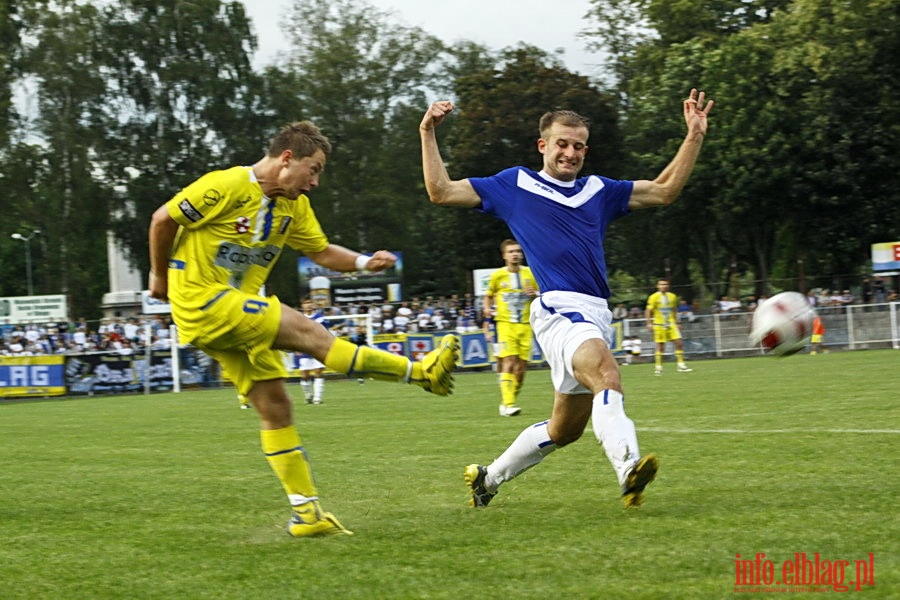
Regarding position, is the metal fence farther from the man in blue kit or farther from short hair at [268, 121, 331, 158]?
short hair at [268, 121, 331, 158]

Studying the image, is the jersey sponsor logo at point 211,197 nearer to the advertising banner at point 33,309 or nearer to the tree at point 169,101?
the advertising banner at point 33,309

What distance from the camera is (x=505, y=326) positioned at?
646 inches

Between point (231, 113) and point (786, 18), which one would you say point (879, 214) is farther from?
point (231, 113)

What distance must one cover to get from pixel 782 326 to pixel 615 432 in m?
1.86

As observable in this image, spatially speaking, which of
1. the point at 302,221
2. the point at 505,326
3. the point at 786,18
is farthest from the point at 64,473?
the point at 786,18

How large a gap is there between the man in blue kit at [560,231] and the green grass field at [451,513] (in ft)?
1.35

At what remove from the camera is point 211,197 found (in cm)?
579

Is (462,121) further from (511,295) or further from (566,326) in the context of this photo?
(566,326)

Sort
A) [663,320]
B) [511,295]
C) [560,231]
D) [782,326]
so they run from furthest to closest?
[663,320]
[511,295]
[782,326]
[560,231]

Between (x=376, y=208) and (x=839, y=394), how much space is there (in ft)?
143

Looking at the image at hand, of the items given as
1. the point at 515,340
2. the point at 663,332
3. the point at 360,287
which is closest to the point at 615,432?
the point at 515,340

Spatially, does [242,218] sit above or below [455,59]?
below

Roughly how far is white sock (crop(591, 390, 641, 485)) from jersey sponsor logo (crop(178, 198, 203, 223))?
2193 mm

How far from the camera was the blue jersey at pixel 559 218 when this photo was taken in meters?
6.29
